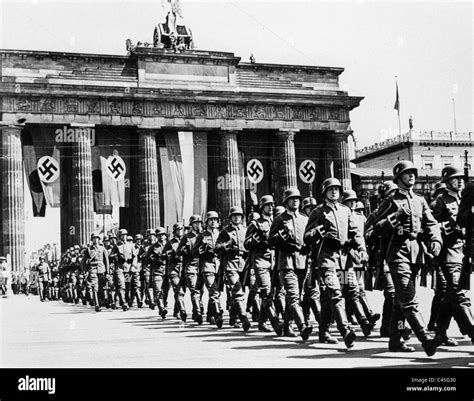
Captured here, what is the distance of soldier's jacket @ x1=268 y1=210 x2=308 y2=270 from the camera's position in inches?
519

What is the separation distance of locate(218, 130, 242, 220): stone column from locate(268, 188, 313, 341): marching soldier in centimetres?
3609

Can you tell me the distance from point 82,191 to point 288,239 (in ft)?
118

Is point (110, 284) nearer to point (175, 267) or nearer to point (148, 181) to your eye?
point (175, 267)

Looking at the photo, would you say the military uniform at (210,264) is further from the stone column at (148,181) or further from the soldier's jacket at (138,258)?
the stone column at (148,181)

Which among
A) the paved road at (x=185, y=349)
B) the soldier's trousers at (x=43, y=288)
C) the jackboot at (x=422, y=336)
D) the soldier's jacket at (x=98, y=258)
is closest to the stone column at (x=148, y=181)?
the soldier's trousers at (x=43, y=288)

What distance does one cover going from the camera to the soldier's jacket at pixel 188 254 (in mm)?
17234

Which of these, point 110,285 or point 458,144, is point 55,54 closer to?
point 110,285

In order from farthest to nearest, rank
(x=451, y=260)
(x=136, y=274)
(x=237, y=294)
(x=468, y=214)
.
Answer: (x=136, y=274), (x=237, y=294), (x=451, y=260), (x=468, y=214)

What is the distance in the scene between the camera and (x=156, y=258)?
65.9 ft

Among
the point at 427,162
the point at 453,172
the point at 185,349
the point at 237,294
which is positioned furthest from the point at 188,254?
the point at 427,162

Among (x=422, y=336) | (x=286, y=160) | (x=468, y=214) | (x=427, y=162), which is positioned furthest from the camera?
(x=427, y=162)
